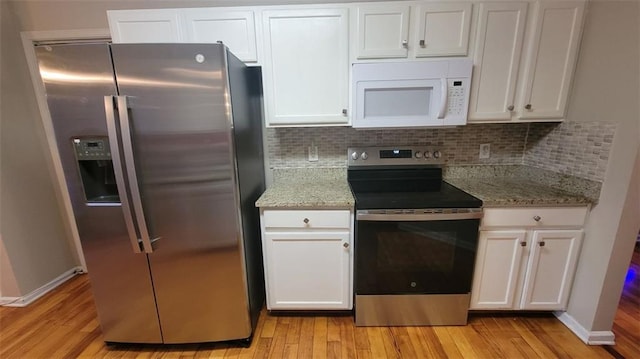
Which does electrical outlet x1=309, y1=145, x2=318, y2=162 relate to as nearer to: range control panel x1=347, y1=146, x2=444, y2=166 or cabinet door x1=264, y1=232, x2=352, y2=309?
range control panel x1=347, y1=146, x2=444, y2=166

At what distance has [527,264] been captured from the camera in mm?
1566

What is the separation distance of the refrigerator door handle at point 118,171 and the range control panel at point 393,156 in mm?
1385

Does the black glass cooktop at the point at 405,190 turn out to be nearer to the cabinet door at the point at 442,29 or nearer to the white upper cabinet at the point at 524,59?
the white upper cabinet at the point at 524,59

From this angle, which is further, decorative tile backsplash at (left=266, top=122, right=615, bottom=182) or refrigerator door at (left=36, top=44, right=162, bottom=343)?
decorative tile backsplash at (left=266, top=122, right=615, bottom=182)

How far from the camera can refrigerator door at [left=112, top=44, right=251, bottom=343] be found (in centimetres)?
116

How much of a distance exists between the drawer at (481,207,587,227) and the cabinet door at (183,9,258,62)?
1774 millimetres

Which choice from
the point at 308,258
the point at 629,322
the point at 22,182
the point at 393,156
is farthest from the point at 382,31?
the point at 22,182

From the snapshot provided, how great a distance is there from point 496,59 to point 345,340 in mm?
2013

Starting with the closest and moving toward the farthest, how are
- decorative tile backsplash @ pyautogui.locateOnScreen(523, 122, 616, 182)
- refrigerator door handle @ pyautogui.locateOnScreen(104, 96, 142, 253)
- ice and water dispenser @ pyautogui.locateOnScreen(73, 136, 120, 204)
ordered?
refrigerator door handle @ pyautogui.locateOnScreen(104, 96, 142, 253), ice and water dispenser @ pyautogui.locateOnScreen(73, 136, 120, 204), decorative tile backsplash @ pyautogui.locateOnScreen(523, 122, 616, 182)

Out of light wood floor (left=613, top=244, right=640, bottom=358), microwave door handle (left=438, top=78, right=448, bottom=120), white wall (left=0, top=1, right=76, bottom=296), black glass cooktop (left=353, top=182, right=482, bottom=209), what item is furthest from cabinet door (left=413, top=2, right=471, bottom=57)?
white wall (left=0, top=1, right=76, bottom=296)

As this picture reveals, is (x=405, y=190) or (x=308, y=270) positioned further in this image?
(x=405, y=190)

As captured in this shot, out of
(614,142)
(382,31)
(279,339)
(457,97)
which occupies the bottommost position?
(279,339)

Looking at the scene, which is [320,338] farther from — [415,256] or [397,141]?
[397,141]

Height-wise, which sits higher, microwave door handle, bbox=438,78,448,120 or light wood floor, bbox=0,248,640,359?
microwave door handle, bbox=438,78,448,120
